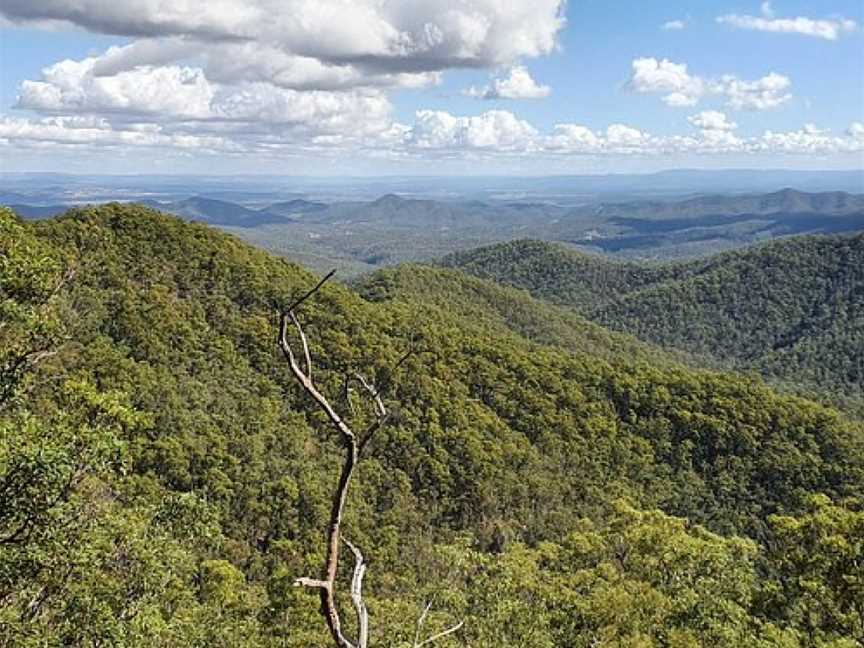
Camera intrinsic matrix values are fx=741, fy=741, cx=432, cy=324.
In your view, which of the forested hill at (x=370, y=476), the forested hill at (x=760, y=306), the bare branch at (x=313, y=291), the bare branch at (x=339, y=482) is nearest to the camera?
the bare branch at (x=313, y=291)

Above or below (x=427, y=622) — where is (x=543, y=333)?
below

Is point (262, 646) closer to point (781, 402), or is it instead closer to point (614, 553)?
point (614, 553)

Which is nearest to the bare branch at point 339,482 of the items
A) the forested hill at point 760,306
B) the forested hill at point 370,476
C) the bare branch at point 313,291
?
the bare branch at point 313,291

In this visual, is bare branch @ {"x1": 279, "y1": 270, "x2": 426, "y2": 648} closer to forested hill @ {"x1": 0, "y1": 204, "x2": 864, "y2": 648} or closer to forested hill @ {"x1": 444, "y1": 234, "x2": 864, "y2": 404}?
forested hill @ {"x1": 0, "y1": 204, "x2": 864, "y2": 648}

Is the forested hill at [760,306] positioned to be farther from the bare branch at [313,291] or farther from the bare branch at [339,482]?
the bare branch at [313,291]

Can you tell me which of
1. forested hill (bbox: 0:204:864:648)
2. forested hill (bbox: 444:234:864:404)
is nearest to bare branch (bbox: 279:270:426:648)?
forested hill (bbox: 0:204:864:648)

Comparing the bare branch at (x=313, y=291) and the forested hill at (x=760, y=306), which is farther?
the forested hill at (x=760, y=306)

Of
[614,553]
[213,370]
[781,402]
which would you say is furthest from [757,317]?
[614,553]

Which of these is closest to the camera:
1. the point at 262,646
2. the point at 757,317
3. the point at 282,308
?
the point at 282,308
